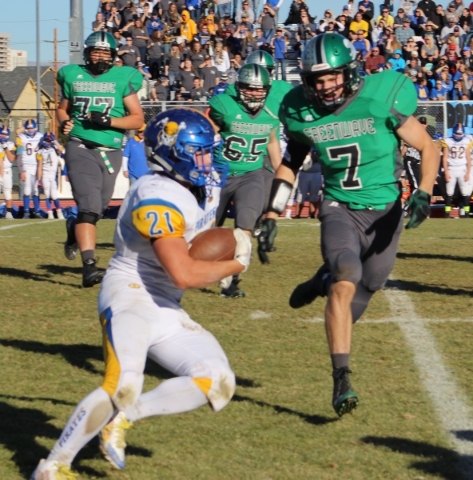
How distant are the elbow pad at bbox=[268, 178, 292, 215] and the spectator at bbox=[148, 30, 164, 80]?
1694 cm

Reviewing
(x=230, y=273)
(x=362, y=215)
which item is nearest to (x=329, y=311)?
(x=362, y=215)

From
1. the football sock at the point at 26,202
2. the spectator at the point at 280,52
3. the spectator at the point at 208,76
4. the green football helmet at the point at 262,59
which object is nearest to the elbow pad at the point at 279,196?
the green football helmet at the point at 262,59

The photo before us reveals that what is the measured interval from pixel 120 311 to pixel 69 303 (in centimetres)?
397

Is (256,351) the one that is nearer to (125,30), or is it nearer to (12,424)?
(12,424)

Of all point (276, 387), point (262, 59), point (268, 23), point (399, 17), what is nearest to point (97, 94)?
point (262, 59)

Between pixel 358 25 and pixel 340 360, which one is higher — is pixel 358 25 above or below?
above

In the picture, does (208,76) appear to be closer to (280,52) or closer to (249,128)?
(280,52)

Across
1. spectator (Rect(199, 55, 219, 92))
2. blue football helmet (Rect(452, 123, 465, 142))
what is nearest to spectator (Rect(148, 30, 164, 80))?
spectator (Rect(199, 55, 219, 92))

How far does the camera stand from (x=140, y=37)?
21484 mm

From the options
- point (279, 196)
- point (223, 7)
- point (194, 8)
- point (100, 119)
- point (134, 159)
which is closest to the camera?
point (279, 196)

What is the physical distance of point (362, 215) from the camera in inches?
189

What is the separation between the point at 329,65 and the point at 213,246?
55.7 inches

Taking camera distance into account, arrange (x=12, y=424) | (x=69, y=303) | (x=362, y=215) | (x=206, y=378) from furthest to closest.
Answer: (x=69, y=303), (x=362, y=215), (x=12, y=424), (x=206, y=378)

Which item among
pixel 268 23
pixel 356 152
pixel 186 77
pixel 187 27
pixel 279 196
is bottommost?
pixel 279 196
